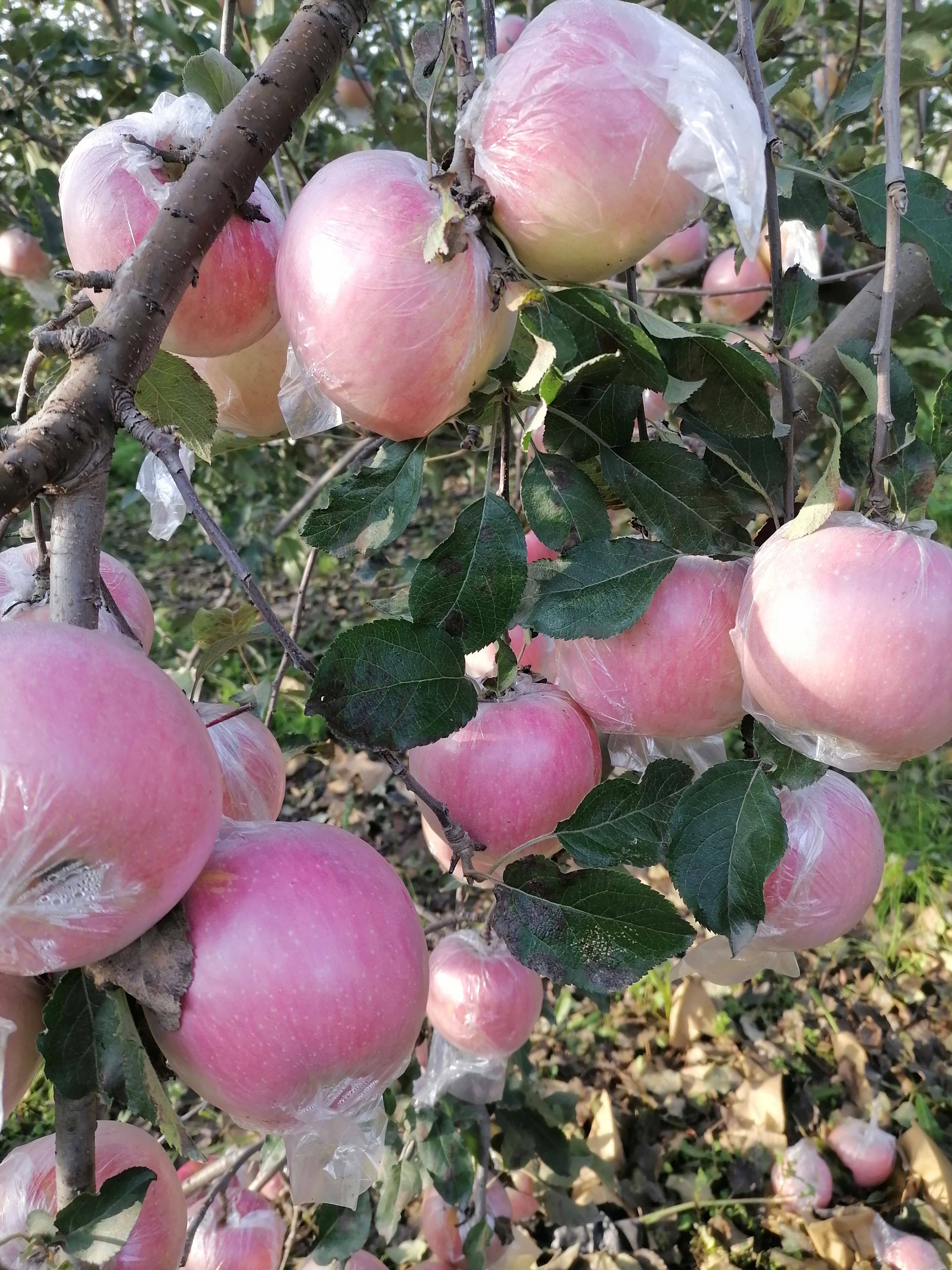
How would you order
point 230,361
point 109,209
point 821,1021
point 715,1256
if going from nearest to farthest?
point 109,209 → point 230,361 → point 715,1256 → point 821,1021

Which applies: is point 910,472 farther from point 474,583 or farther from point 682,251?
point 682,251

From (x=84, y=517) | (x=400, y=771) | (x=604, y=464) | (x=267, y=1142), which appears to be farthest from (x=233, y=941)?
(x=267, y=1142)

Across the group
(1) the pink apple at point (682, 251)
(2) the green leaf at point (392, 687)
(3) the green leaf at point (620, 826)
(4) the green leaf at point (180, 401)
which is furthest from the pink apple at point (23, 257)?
(3) the green leaf at point (620, 826)

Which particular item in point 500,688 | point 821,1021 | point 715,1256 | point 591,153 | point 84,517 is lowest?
point 821,1021

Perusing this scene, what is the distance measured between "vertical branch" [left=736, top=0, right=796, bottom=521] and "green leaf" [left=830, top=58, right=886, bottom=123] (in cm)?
63

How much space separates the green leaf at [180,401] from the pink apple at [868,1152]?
6.09ft

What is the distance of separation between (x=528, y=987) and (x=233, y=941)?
0.85m

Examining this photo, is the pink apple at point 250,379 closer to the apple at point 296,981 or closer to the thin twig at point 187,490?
the thin twig at point 187,490

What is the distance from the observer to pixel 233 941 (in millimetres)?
533

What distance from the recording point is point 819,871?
79 centimetres

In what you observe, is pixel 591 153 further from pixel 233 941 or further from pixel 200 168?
pixel 233 941

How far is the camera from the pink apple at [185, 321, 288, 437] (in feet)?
2.93

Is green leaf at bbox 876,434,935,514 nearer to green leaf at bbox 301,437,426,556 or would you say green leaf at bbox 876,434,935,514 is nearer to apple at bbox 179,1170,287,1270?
green leaf at bbox 301,437,426,556

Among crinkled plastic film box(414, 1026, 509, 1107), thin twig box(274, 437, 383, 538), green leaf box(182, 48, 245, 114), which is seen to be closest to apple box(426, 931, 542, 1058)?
crinkled plastic film box(414, 1026, 509, 1107)
